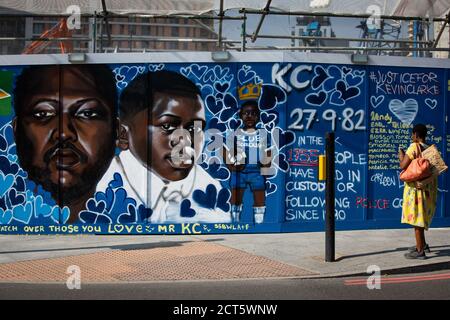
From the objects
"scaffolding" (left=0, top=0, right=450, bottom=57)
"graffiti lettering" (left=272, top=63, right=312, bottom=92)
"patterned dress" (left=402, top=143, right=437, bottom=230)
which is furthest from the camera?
"scaffolding" (left=0, top=0, right=450, bottom=57)

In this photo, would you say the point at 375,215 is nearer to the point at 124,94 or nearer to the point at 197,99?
the point at 197,99

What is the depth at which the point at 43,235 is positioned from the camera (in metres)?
10.8

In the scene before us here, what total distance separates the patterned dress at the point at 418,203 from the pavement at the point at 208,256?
0.59 meters

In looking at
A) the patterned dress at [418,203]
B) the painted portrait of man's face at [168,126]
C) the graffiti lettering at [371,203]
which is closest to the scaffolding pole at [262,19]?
the painted portrait of man's face at [168,126]

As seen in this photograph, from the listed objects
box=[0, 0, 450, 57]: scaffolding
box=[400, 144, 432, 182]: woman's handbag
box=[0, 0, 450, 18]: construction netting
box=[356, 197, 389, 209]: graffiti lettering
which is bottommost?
box=[356, 197, 389, 209]: graffiti lettering

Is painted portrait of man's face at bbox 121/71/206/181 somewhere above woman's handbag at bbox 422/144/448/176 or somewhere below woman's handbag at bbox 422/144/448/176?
above

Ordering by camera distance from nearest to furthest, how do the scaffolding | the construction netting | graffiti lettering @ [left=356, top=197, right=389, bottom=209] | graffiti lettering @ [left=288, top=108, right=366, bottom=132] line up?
graffiti lettering @ [left=288, top=108, right=366, bottom=132] → graffiti lettering @ [left=356, top=197, right=389, bottom=209] → the scaffolding → the construction netting

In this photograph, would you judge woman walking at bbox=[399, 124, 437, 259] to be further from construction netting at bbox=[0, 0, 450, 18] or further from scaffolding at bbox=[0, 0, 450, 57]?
construction netting at bbox=[0, 0, 450, 18]

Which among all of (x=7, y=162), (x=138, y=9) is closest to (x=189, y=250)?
(x=7, y=162)

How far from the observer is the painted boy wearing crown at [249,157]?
1077 cm

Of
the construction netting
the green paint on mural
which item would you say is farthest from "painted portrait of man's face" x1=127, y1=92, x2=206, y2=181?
the green paint on mural

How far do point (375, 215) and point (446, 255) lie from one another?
2.57 m

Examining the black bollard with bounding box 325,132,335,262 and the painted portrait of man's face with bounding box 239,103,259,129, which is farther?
the painted portrait of man's face with bounding box 239,103,259,129

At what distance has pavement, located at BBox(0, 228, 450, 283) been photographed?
301 inches
